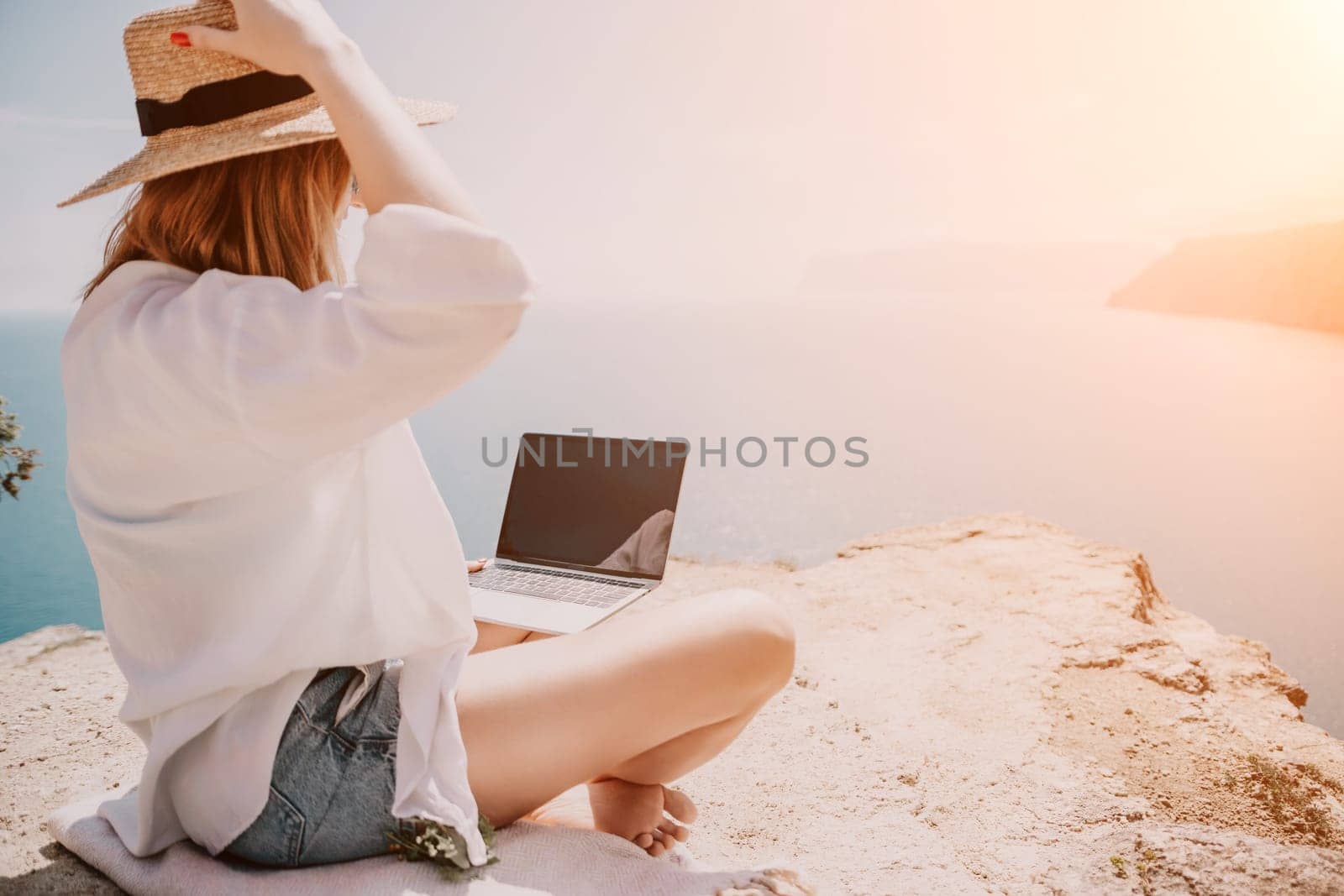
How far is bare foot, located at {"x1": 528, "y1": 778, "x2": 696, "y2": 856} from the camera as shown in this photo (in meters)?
1.16

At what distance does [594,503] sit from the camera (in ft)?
5.77

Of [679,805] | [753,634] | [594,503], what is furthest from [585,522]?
[753,634]

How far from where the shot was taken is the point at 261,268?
87cm

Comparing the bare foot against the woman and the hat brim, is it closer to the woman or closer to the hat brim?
the woman

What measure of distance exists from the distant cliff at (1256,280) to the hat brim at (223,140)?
5.16 metres

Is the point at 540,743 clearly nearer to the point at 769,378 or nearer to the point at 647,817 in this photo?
the point at 647,817

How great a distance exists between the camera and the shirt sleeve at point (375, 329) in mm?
684

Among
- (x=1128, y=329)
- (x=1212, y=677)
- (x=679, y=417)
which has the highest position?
(x=1128, y=329)

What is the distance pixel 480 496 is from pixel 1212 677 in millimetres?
2870

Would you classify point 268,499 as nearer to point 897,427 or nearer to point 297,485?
point 297,485

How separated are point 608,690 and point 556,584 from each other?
2.23 feet

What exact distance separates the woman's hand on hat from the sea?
4.70ft

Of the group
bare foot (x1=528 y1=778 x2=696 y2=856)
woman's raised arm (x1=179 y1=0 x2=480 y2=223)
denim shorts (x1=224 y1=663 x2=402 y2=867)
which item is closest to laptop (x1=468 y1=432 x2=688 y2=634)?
bare foot (x1=528 y1=778 x2=696 y2=856)

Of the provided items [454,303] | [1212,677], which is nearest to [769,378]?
[1212,677]
